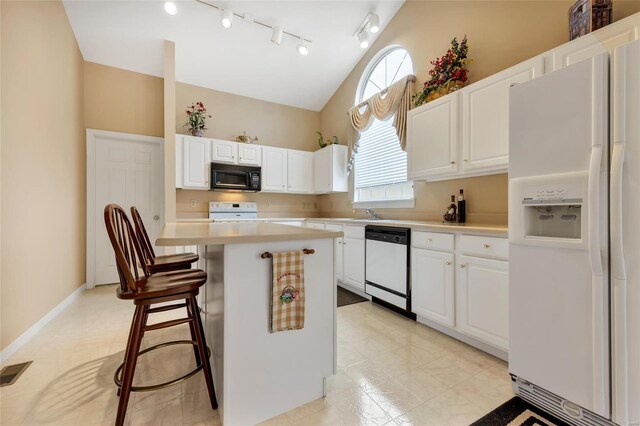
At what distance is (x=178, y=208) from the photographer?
4082mm

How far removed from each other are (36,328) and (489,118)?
4.19 metres

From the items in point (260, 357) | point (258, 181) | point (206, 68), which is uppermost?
point (206, 68)

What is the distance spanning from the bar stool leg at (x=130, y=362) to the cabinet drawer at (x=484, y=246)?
215 centimetres

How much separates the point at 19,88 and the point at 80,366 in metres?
2.14

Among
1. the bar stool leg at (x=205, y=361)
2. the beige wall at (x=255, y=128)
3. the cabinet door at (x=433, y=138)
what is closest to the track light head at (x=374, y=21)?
the cabinet door at (x=433, y=138)

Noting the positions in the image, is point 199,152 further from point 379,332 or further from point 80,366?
point 379,332

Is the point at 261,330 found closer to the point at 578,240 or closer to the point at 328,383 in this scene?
the point at 328,383

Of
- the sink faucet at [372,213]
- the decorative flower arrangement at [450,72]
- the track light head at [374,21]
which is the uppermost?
the track light head at [374,21]

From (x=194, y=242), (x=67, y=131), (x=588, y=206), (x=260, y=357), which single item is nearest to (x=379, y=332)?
(x=260, y=357)

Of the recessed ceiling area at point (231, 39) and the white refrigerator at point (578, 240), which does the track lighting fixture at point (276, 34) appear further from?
the white refrigerator at point (578, 240)

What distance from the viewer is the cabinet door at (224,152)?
4000 mm

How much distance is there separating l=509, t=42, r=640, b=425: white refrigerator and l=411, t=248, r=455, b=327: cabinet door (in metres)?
0.64

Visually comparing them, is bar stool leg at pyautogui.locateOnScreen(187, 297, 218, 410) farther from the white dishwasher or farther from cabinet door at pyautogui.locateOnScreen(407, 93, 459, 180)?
cabinet door at pyautogui.locateOnScreen(407, 93, 459, 180)

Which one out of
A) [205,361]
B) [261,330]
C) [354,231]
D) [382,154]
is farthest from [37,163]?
[382,154]
